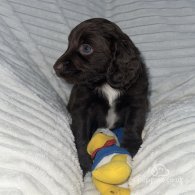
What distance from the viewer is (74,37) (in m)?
2.20

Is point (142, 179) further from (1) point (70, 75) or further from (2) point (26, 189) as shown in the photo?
(1) point (70, 75)

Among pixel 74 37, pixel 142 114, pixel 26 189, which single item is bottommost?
pixel 142 114

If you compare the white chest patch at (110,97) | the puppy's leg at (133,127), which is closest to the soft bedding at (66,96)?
the puppy's leg at (133,127)

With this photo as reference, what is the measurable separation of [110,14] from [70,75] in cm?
90

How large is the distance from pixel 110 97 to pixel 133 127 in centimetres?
19

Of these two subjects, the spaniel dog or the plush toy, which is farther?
the spaniel dog

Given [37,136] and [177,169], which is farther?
[37,136]

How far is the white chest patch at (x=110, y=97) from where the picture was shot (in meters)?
2.21

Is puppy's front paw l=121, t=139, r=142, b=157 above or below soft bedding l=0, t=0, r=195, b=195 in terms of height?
below

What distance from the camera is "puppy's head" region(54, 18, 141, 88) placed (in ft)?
7.02

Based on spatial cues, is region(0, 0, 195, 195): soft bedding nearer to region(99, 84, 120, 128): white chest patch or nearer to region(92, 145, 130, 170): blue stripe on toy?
region(92, 145, 130, 170): blue stripe on toy

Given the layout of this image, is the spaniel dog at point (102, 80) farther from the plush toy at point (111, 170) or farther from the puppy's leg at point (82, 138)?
the plush toy at point (111, 170)

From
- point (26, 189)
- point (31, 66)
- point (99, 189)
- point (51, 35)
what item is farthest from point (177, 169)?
point (51, 35)

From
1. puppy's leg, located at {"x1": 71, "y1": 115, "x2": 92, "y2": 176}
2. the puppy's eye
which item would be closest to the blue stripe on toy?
puppy's leg, located at {"x1": 71, "y1": 115, "x2": 92, "y2": 176}
